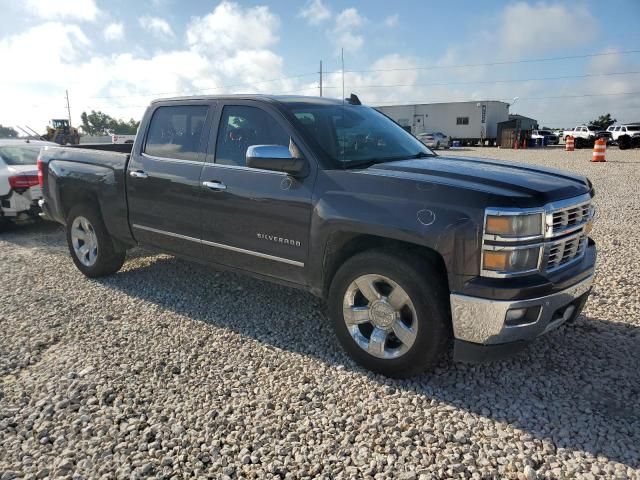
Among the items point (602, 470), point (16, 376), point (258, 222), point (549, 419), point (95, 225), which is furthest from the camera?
point (95, 225)

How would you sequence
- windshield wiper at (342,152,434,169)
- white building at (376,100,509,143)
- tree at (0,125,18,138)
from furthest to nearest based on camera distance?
white building at (376,100,509,143) < tree at (0,125,18,138) < windshield wiper at (342,152,434,169)

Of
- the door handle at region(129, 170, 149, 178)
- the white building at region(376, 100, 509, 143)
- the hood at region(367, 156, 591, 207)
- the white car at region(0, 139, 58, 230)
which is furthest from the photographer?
the white building at region(376, 100, 509, 143)

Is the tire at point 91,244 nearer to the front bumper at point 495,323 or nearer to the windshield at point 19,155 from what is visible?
the windshield at point 19,155

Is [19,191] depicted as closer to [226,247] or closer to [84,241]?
[84,241]

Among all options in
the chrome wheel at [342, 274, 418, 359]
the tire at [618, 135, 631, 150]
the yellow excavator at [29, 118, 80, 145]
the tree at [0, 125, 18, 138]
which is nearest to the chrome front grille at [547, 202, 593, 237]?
the chrome wheel at [342, 274, 418, 359]

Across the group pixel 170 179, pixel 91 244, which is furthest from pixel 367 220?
pixel 91 244

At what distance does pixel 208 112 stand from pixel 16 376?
8.11ft

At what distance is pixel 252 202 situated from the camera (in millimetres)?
3707

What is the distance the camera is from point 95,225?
5133 millimetres

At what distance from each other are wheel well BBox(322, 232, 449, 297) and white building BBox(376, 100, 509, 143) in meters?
41.6

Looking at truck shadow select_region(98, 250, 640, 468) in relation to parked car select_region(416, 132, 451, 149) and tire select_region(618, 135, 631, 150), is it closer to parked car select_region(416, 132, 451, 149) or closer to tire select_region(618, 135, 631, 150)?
tire select_region(618, 135, 631, 150)

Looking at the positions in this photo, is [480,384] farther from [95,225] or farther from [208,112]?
[95,225]

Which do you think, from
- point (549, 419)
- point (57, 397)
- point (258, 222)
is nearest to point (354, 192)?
point (258, 222)

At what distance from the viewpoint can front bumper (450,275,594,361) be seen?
272 centimetres
